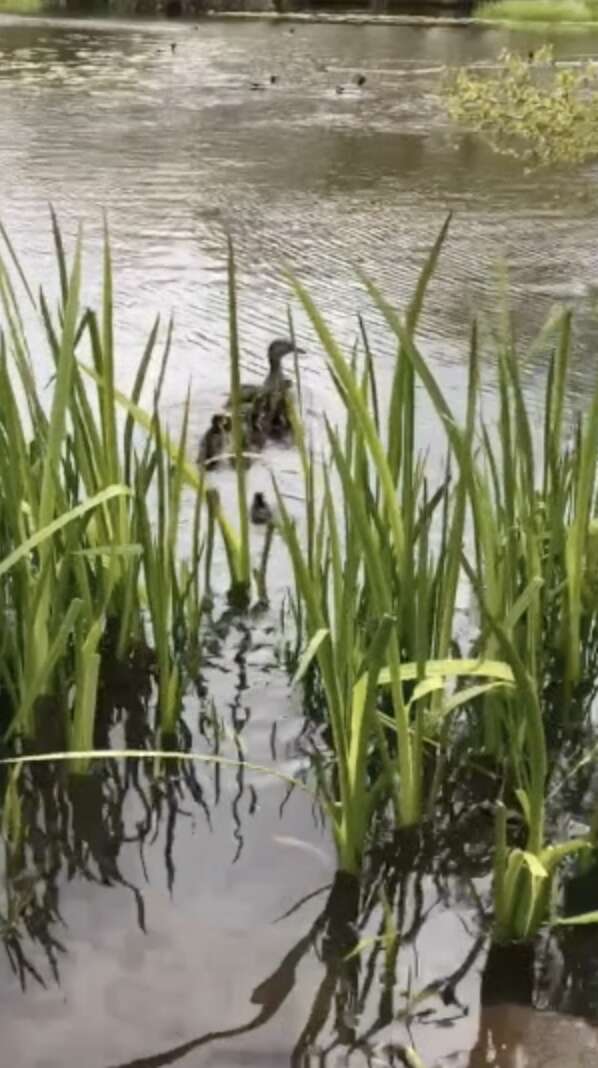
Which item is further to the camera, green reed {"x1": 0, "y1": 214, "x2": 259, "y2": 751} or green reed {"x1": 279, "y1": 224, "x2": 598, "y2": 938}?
green reed {"x1": 0, "y1": 214, "x2": 259, "y2": 751}

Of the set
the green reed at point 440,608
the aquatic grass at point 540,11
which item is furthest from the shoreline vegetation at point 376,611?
the aquatic grass at point 540,11

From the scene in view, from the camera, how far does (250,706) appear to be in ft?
7.57

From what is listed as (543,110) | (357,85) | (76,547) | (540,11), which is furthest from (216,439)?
(540,11)

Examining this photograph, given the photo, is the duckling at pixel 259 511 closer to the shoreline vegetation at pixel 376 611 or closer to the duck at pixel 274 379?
the duck at pixel 274 379

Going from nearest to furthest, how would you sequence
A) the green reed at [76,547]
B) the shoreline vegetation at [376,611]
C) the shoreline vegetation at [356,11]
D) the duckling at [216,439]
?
the shoreline vegetation at [376,611] < the green reed at [76,547] < the duckling at [216,439] < the shoreline vegetation at [356,11]

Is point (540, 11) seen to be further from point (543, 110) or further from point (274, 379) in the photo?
point (274, 379)

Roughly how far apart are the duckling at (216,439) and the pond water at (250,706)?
0.12 m

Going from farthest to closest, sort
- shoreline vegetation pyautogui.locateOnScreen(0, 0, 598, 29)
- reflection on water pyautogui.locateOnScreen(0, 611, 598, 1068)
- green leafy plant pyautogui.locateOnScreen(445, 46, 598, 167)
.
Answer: shoreline vegetation pyautogui.locateOnScreen(0, 0, 598, 29) → green leafy plant pyautogui.locateOnScreen(445, 46, 598, 167) → reflection on water pyautogui.locateOnScreen(0, 611, 598, 1068)

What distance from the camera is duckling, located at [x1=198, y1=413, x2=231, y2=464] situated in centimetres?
339

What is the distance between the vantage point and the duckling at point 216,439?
3391mm

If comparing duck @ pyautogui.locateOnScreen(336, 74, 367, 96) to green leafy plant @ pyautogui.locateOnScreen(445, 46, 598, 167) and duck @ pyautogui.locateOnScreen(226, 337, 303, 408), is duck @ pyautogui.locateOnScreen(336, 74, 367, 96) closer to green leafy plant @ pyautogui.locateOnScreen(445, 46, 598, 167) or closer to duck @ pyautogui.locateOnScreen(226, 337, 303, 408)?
green leafy plant @ pyautogui.locateOnScreen(445, 46, 598, 167)

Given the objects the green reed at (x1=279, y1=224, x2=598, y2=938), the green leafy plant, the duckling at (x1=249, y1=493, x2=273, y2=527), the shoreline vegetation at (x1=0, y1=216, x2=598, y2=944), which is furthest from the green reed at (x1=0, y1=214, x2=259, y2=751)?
the green leafy plant

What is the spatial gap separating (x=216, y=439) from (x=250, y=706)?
4.14ft

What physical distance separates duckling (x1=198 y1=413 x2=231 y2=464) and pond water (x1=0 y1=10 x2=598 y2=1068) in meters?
0.12
